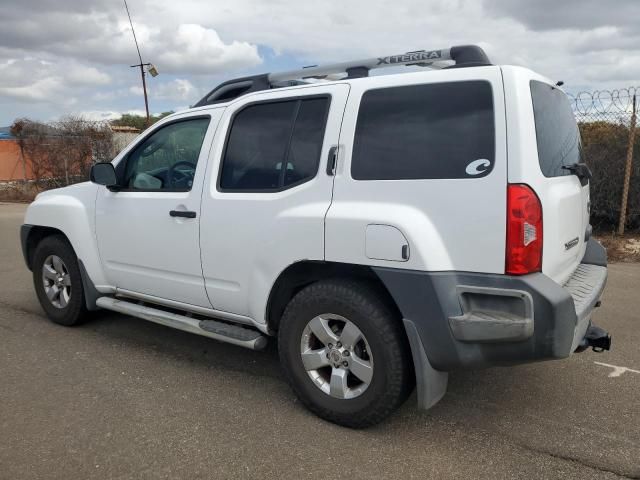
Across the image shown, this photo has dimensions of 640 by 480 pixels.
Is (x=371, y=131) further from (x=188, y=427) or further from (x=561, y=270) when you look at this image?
(x=188, y=427)

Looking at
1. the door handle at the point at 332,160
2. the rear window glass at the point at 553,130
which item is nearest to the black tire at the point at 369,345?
the door handle at the point at 332,160

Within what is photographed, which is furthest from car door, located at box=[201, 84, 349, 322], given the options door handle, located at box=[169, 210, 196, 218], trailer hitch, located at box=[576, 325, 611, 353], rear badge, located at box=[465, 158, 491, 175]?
trailer hitch, located at box=[576, 325, 611, 353]

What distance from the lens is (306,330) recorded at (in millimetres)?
3205

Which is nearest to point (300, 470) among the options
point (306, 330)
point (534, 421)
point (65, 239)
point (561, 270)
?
point (306, 330)

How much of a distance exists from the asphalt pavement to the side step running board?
0.36 meters

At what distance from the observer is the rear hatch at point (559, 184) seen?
272cm

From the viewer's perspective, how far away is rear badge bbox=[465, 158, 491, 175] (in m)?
2.62

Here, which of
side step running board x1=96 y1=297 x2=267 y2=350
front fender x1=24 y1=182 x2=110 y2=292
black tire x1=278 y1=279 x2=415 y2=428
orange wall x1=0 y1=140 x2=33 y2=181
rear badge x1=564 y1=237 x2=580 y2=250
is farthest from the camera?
orange wall x1=0 y1=140 x2=33 y2=181

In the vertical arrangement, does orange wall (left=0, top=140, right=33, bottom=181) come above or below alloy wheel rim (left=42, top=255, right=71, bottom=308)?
above

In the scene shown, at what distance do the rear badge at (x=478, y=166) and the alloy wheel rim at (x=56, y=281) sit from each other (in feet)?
12.0

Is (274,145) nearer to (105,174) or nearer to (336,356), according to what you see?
(336,356)

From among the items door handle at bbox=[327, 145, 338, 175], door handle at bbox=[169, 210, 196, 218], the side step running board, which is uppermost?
door handle at bbox=[327, 145, 338, 175]

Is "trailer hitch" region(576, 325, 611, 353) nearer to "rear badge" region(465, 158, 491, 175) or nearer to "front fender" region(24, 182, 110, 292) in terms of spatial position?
"rear badge" region(465, 158, 491, 175)

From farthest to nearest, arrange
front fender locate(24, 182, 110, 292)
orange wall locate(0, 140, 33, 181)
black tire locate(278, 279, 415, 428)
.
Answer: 1. orange wall locate(0, 140, 33, 181)
2. front fender locate(24, 182, 110, 292)
3. black tire locate(278, 279, 415, 428)
